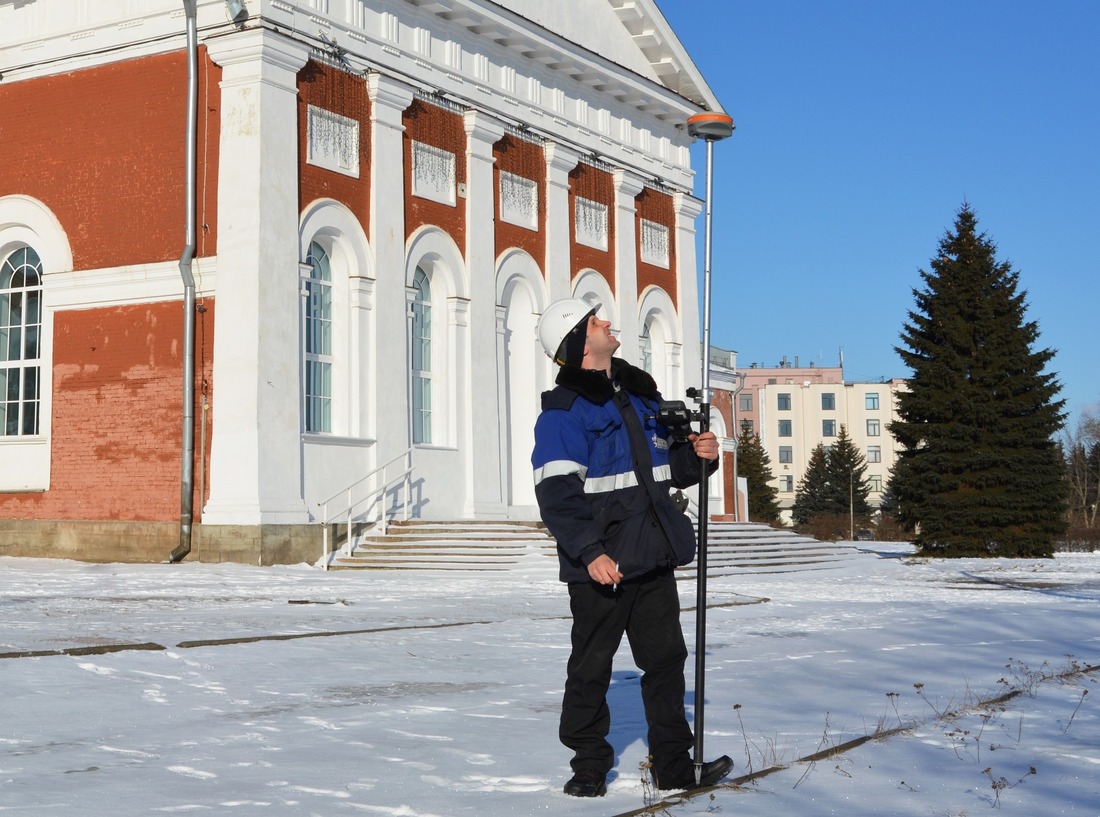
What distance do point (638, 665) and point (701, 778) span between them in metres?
0.48

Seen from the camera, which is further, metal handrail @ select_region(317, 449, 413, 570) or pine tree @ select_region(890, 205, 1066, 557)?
pine tree @ select_region(890, 205, 1066, 557)

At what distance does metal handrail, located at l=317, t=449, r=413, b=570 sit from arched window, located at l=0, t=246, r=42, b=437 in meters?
5.52

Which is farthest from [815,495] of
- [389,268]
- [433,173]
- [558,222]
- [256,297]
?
[256,297]

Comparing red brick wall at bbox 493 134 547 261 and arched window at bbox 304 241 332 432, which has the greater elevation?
red brick wall at bbox 493 134 547 261

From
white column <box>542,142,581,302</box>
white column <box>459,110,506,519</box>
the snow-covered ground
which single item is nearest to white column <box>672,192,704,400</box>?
white column <box>542,142,581,302</box>

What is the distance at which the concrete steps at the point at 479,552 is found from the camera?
22266 millimetres

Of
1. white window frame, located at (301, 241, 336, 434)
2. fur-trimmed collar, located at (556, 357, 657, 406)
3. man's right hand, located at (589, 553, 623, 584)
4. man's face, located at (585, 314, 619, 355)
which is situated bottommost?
man's right hand, located at (589, 553, 623, 584)

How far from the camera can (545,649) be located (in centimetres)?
Result: 1013

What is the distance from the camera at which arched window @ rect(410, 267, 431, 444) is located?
26406mm

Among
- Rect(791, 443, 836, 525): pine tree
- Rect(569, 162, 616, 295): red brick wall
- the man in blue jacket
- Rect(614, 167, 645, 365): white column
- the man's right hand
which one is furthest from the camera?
Rect(791, 443, 836, 525): pine tree

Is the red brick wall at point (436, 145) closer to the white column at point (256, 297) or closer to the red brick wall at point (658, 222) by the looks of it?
the white column at point (256, 297)

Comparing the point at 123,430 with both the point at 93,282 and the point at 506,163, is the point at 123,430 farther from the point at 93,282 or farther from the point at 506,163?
the point at 506,163

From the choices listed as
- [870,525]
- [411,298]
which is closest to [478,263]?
[411,298]

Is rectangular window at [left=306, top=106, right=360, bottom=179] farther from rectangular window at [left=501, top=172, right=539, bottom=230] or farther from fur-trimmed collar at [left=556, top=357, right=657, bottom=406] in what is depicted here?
fur-trimmed collar at [left=556, top=357, right=657, bottom=406]
